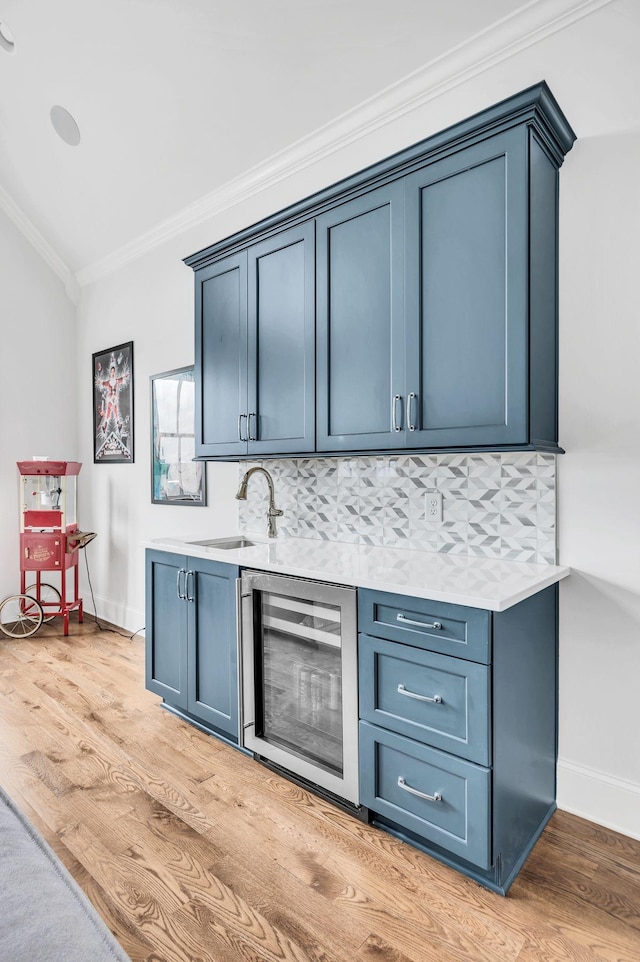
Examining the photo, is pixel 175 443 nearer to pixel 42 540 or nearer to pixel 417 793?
pixel 42 540

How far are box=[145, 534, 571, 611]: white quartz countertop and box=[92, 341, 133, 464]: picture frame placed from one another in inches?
71.1

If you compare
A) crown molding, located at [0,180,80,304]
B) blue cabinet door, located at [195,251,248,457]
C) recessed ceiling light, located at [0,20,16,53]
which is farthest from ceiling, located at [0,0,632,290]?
blue cabinet door, located at [195,251,248,457]

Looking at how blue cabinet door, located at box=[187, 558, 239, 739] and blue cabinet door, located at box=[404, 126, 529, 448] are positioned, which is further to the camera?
blue cabinet door, located at box=[187, 558, 239, 739]

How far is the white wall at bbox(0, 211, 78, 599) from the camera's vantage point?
4.43 meters

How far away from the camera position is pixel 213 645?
8.23ft

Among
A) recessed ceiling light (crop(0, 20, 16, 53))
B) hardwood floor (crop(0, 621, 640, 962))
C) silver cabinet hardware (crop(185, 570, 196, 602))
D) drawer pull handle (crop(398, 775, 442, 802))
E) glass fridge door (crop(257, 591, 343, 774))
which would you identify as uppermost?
recessed ceiling light (crop(0, 20, 16, 53))

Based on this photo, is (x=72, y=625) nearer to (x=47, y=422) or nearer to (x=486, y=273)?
(x=47, y=422)

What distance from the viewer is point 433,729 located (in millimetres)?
1731

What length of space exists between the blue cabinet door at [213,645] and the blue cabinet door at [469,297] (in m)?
1.07

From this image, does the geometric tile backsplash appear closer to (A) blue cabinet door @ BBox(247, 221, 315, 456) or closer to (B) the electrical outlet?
(B) the electrical outlet

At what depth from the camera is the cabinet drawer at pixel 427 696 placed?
1.63m

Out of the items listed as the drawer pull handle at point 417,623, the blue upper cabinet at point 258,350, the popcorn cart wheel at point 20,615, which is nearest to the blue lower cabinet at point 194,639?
the blue upper cabinet at point 258,350

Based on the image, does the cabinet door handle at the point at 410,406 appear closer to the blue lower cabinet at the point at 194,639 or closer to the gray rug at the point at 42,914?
the blue lower cabinet at the point at 194,639

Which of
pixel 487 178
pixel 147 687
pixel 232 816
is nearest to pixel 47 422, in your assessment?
pixel 147 687
